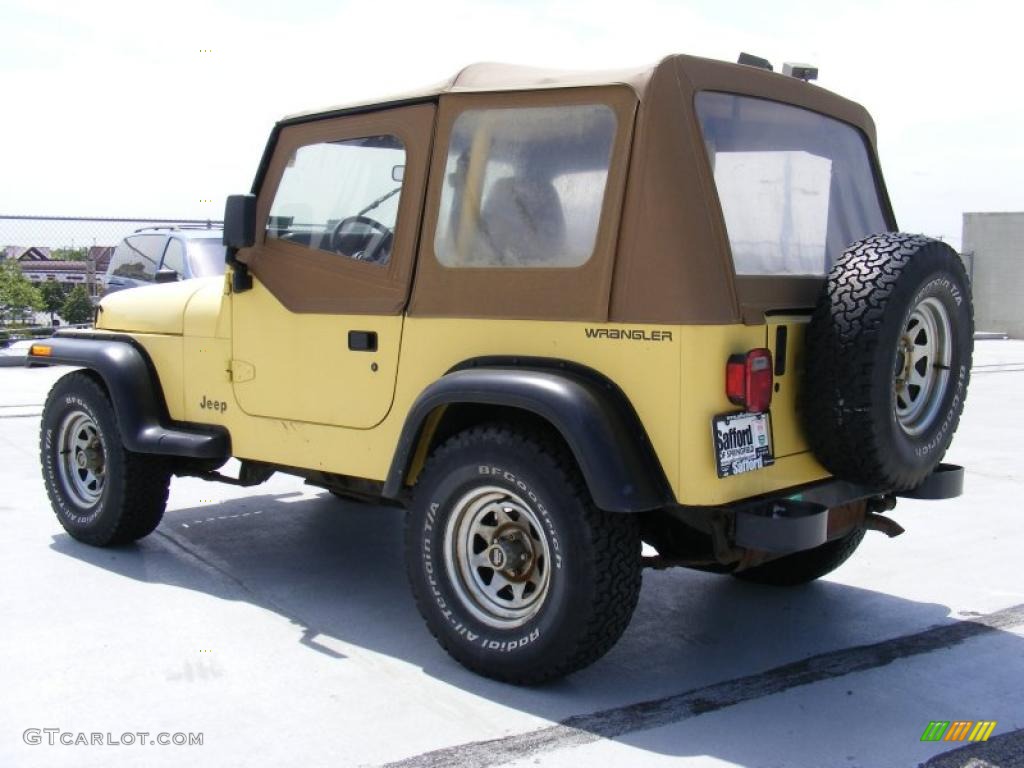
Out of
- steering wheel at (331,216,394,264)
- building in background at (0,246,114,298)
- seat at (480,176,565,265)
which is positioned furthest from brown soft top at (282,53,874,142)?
building in background at (0,246,114,298)

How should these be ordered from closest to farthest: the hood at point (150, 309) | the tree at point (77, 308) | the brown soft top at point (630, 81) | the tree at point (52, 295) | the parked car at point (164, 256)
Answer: the brown soft top at point (630, 81), the hood at point (150, 309), the parked car at point (164, 256), the tree at point (77, 308), the tree at point (52, 295)

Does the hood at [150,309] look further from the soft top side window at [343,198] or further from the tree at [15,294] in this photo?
the tree at [15,294]

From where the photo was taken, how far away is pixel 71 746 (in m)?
3.34

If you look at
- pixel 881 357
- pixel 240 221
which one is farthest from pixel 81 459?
pixel 881 357

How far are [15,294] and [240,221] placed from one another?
11.9 meters

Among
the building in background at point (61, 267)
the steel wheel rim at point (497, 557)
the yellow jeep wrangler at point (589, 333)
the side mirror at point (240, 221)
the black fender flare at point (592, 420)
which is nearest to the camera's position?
the black fender flare at point (592, 420)

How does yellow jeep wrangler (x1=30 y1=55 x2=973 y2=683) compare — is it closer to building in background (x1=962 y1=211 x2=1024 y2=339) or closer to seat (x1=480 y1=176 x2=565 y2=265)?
seat (x1=480 y1=176 x2=565 y2=265)

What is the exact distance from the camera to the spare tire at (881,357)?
3.53m

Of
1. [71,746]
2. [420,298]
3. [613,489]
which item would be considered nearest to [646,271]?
[613,489]

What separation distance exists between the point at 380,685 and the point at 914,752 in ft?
5.78

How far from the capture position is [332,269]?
449 centimetres

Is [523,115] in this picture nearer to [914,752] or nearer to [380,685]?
[380,685]

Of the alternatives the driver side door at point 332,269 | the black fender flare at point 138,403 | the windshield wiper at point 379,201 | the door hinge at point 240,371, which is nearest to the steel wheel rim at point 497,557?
the driver side door at point 332,269

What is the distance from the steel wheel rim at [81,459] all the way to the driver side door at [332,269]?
1188 mm
